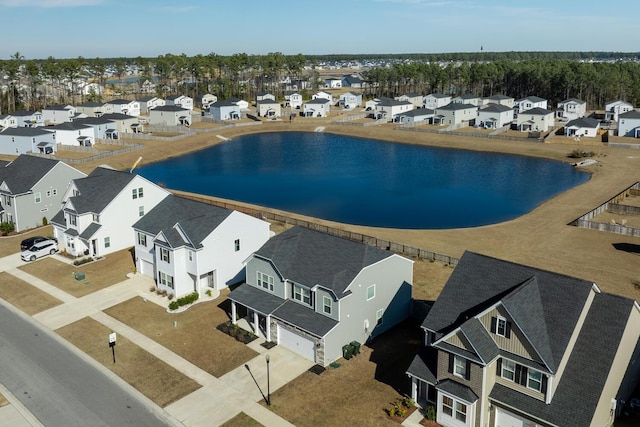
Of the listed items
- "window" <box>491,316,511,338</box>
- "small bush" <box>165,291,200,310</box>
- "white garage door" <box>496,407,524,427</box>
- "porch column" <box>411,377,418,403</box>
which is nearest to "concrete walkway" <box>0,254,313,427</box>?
"small bush" <box>165,291,200,310</box>

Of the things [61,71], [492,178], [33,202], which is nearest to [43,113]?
[61,71]

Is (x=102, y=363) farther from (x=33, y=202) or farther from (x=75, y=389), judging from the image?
(x=33, y=202)

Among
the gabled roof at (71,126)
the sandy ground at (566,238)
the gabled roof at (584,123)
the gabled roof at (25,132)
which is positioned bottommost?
the sandy ground at (566,238)

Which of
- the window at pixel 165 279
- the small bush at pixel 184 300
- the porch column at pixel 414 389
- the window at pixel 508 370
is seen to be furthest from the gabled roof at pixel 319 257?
the window at pixel 508 370

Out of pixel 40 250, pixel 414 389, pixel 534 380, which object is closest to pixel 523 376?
pixel 534 380

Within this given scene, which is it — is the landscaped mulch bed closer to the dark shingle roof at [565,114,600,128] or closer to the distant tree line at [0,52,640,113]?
the dark shingle roof at [565,114,600,128]

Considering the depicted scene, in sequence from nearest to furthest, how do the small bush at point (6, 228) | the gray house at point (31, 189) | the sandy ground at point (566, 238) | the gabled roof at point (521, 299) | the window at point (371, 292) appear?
1. the gabled roof at point (521, 299)
2. the window at point (371, 292)
3. the sandy ground at point (566, 238)
4. the small bush at point (6, 228)
5. the gray house at point (31, 189)

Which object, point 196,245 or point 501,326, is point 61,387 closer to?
point 196,245

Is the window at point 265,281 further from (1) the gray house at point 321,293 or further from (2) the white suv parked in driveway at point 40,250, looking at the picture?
(2) the white suv parked in driveway at point 40,250
